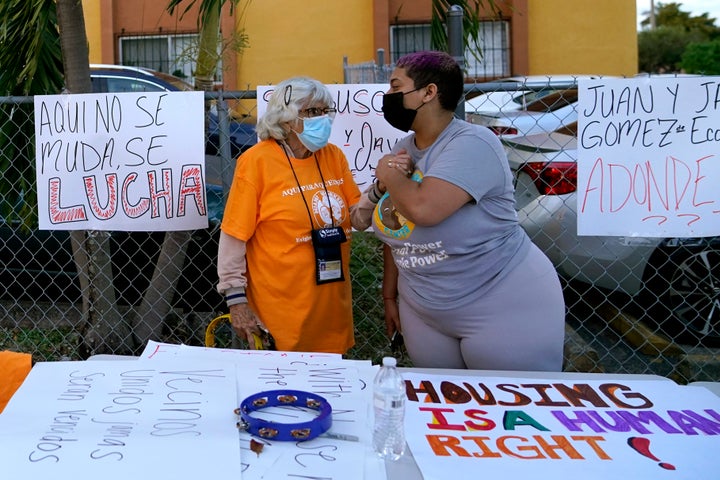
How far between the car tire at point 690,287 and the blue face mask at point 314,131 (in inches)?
100

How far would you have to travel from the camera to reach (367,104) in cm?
354

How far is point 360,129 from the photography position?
3572 mm

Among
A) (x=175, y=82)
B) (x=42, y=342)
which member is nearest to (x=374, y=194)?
(x=42, y=342)

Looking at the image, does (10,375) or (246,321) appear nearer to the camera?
(10,375)

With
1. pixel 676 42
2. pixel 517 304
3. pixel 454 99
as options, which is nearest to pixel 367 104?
pixel 454 99

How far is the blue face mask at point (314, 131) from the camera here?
2.95 metres

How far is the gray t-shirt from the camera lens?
97.3 inches

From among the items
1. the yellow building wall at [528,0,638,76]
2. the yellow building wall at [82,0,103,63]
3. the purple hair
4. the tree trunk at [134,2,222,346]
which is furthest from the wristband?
the yellow building wall at [82,0,103,63]

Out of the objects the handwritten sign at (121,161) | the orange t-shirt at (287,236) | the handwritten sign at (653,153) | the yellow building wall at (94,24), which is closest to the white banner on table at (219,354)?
the orange t-shirt at (287,236)

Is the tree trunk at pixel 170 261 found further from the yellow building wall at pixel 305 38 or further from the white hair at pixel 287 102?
the yellow building wall at pixel 305 38

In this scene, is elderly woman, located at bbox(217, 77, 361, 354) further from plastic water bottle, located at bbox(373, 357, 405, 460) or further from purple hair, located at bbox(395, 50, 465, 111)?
plastic water bottle, located at bbox(373, 357, 405, 460)

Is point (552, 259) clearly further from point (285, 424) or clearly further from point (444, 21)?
point (285, 424)

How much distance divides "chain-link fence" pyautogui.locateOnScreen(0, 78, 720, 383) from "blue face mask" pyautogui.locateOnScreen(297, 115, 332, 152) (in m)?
0.89

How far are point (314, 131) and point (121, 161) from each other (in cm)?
117
